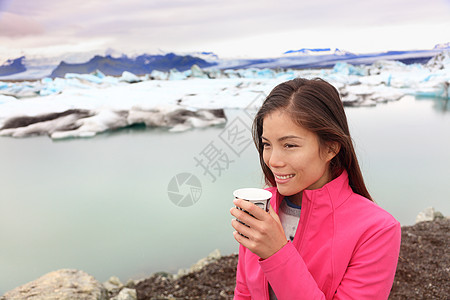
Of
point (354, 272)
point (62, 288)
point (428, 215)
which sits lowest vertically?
point (428, 215)

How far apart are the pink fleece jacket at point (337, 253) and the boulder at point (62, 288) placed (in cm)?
140

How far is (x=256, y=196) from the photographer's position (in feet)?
2.25

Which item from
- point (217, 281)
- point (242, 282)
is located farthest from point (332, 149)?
point (217, 281)

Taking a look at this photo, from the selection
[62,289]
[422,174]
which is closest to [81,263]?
[62,289]

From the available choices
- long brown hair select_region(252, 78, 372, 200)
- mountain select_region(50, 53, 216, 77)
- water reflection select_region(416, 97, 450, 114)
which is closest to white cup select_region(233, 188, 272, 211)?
long brown hair select_region(252, 78, 372, 200)

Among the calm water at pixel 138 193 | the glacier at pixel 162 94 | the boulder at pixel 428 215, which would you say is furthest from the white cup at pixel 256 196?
the glacier at pixel 162 94

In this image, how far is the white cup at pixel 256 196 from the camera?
0.65 m

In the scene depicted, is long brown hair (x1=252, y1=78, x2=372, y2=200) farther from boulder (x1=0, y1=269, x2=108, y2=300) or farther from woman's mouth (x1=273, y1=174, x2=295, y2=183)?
boulder (x1=0, y1=269, x2=108, y2=300)

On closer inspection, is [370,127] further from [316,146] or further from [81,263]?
[316,146]

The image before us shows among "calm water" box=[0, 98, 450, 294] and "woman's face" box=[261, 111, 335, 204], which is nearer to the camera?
"woman's face" box=[261, 111, 335, 204]

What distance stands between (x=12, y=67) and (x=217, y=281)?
4169mm

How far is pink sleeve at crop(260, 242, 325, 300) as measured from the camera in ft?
2.05

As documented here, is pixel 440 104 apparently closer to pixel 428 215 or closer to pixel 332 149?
pixel 428 215

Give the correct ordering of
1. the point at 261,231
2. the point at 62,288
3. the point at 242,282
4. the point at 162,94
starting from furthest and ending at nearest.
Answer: the point at 162,94 → the point at 62,288 → the point at 242,282 → the point at 261,231
